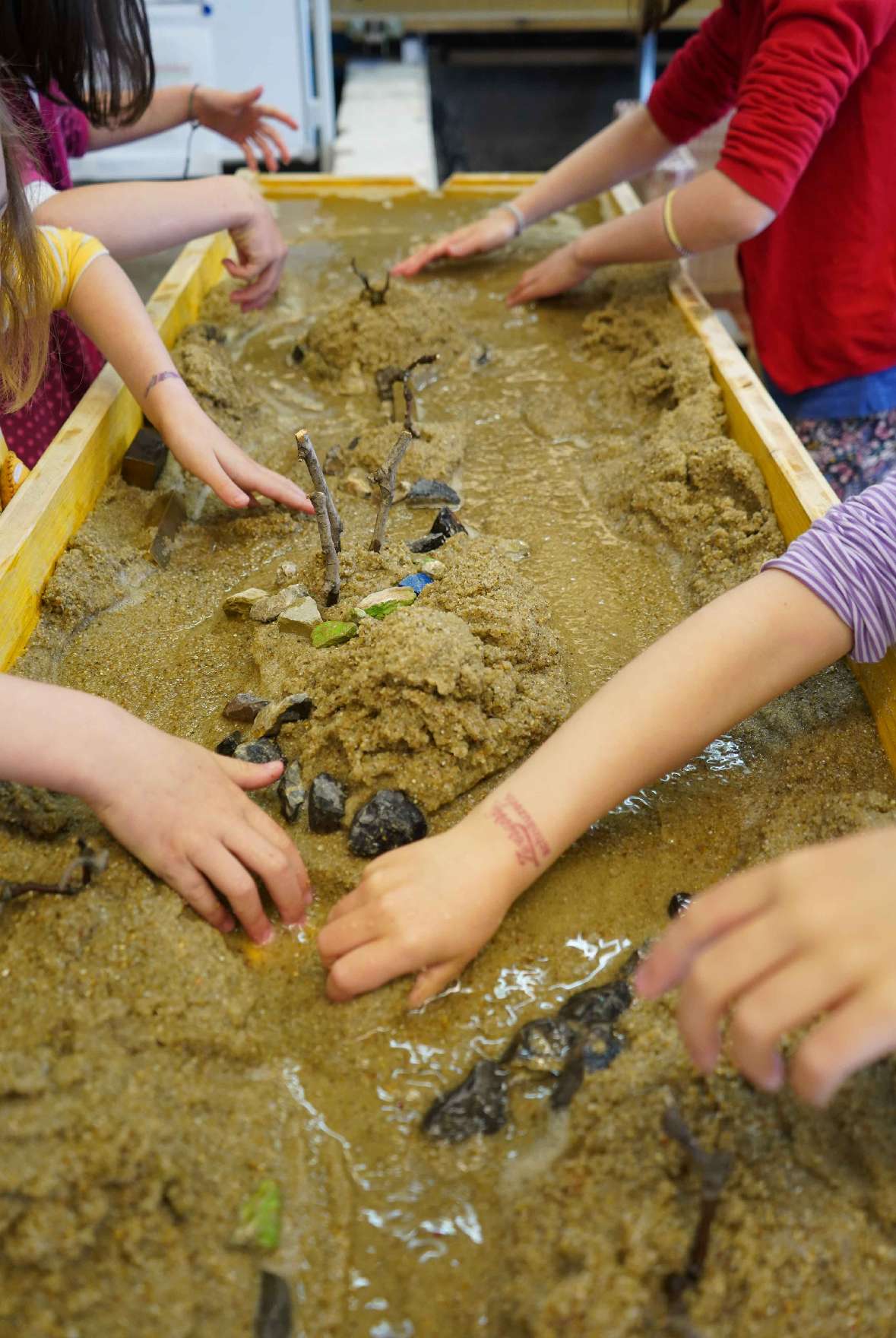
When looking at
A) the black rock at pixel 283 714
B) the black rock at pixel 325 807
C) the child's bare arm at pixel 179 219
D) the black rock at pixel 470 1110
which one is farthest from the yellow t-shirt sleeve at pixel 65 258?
the black rock at pixel 470 1110

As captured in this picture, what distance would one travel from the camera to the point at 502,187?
2748 millimetres

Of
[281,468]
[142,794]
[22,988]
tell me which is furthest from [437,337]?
[22,988]

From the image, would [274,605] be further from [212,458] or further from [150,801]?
[150,801]

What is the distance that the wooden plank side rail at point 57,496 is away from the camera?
127 centimetres

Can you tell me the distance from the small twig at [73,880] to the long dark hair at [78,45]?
147cm

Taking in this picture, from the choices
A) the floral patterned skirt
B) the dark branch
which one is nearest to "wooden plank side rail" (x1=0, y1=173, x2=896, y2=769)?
the floral patterned skirt

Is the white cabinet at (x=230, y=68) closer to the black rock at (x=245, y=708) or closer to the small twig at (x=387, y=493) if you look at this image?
the small twig at (x=387, y=493)

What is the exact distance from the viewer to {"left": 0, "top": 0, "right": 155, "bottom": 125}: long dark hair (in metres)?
1.71

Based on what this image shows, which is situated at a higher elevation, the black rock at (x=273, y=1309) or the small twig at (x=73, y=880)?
the small twig at (x=73, y=880)

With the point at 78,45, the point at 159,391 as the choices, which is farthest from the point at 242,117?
the point at 159,391

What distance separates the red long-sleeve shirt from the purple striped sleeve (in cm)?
90

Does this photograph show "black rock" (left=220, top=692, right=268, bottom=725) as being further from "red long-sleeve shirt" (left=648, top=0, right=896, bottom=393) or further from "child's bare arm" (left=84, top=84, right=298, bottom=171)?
"child's bare arm" (left=84, top=84, right=298, bottom=171)

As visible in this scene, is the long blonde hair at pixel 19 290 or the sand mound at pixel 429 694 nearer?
the sand mound at pixel 429 694

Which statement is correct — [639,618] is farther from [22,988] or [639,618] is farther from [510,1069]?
[22,988]
